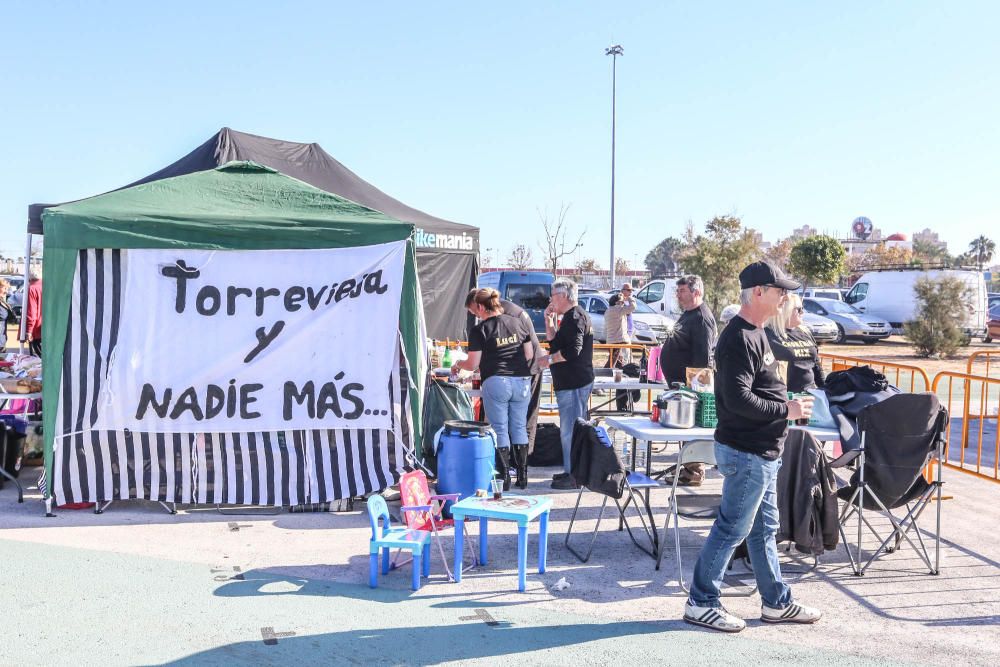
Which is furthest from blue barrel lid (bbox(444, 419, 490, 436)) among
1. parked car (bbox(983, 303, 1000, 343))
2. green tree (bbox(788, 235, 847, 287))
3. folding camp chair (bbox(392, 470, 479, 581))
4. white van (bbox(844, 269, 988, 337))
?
green tree (bbox(788, 235, 847, 287))

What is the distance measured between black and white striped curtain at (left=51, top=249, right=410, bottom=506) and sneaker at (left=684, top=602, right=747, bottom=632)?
3.19 metres

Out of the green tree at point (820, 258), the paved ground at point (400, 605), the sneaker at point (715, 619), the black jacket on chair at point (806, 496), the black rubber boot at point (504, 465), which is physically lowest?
the paved ground at point (400, 605)

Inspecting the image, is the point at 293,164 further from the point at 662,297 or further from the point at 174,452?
the point at 662,297

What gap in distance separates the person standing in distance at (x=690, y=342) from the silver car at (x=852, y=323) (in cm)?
1740

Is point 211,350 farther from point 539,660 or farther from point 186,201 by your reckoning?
point 539,660

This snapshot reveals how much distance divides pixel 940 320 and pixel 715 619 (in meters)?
17.9

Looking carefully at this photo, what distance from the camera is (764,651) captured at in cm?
425

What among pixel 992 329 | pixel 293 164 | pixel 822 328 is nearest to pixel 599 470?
pixel 293 164

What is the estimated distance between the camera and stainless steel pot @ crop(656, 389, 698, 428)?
227 inches

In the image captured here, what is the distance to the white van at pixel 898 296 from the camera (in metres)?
22.9

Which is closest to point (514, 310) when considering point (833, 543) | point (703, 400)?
point (703, 400)

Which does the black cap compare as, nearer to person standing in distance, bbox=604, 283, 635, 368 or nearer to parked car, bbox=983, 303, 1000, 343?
person standing in distance, bbox=604, 283, 635, 368

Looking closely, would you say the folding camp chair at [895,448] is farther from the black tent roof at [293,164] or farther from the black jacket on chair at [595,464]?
the black tent roof at [293,164]

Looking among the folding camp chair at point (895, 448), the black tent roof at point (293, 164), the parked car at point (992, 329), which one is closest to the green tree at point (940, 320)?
the parked car at point (992, 329)
